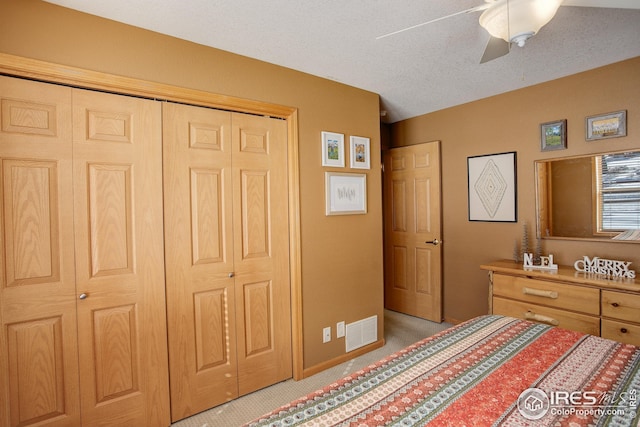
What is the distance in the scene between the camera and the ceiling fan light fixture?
1367 millimetres

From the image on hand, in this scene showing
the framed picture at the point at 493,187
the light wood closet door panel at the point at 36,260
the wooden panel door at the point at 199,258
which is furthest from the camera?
the framed picture at the point at 493,187

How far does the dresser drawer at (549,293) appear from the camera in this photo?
231 centimetres

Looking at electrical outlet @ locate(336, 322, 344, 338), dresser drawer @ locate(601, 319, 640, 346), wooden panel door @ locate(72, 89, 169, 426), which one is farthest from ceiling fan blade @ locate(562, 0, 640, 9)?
electrical outlet @ locate(336, 322, 344, 338)

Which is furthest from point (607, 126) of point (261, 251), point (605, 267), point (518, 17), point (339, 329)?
point (261, 251)

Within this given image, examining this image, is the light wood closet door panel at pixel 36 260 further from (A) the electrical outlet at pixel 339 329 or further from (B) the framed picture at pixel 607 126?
(B) the framed picture at pixel 607 126

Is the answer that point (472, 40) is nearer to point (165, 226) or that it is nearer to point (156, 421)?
point (165, 226)

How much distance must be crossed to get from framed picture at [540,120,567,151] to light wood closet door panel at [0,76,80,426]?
11.9ft

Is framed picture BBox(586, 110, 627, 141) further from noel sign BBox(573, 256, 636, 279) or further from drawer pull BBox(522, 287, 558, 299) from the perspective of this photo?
drawer pull BBox(522, 287, 558, 299)

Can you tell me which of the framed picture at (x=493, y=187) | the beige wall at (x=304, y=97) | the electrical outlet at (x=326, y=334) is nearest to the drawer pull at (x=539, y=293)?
the framed picture at (x=493, y=187)

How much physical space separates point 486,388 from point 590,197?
2.35 metres

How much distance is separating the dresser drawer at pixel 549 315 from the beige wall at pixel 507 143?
21.1 inches

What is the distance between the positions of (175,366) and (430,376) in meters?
1.64

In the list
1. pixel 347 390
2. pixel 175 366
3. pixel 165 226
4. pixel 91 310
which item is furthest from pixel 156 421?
pixel 347 390

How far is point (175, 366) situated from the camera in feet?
6.70
